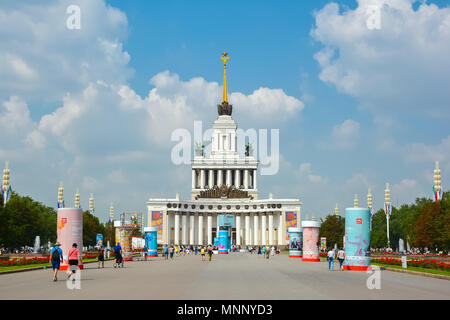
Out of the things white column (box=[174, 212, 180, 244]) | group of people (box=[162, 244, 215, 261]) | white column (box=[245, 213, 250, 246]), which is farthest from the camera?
white column (box=[245, 213, 250, 246])

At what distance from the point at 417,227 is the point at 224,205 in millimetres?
80265

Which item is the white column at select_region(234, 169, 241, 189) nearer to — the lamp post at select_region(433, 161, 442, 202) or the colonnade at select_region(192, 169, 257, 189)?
the colonnade at select_region(192, 169, 257, 189)

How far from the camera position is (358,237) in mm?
38719

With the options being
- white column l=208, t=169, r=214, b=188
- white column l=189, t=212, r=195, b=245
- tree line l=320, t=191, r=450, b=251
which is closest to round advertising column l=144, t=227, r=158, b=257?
tree line l=320, t=191, r=450, b=251

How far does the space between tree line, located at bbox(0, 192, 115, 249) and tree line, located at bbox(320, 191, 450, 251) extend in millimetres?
41218

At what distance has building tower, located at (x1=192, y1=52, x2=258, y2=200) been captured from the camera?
16862cm

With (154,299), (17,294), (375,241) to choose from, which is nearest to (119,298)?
(154,299)

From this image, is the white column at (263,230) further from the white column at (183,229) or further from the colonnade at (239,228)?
the white column at (183,229)

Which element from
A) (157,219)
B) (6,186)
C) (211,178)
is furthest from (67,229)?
(211,178)

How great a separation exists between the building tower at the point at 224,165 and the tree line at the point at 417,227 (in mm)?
40015

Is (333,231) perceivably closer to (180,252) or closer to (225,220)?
(225,220)

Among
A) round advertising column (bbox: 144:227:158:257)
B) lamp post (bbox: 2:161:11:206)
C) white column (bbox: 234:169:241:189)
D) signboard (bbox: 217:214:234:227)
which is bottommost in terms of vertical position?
round advertising column (bbox: 144:227:158:257)

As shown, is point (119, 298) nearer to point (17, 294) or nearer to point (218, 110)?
point (17, 294)

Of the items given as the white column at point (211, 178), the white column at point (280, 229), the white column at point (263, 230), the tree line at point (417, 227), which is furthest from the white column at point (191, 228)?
the tree line at point (417, 227)
